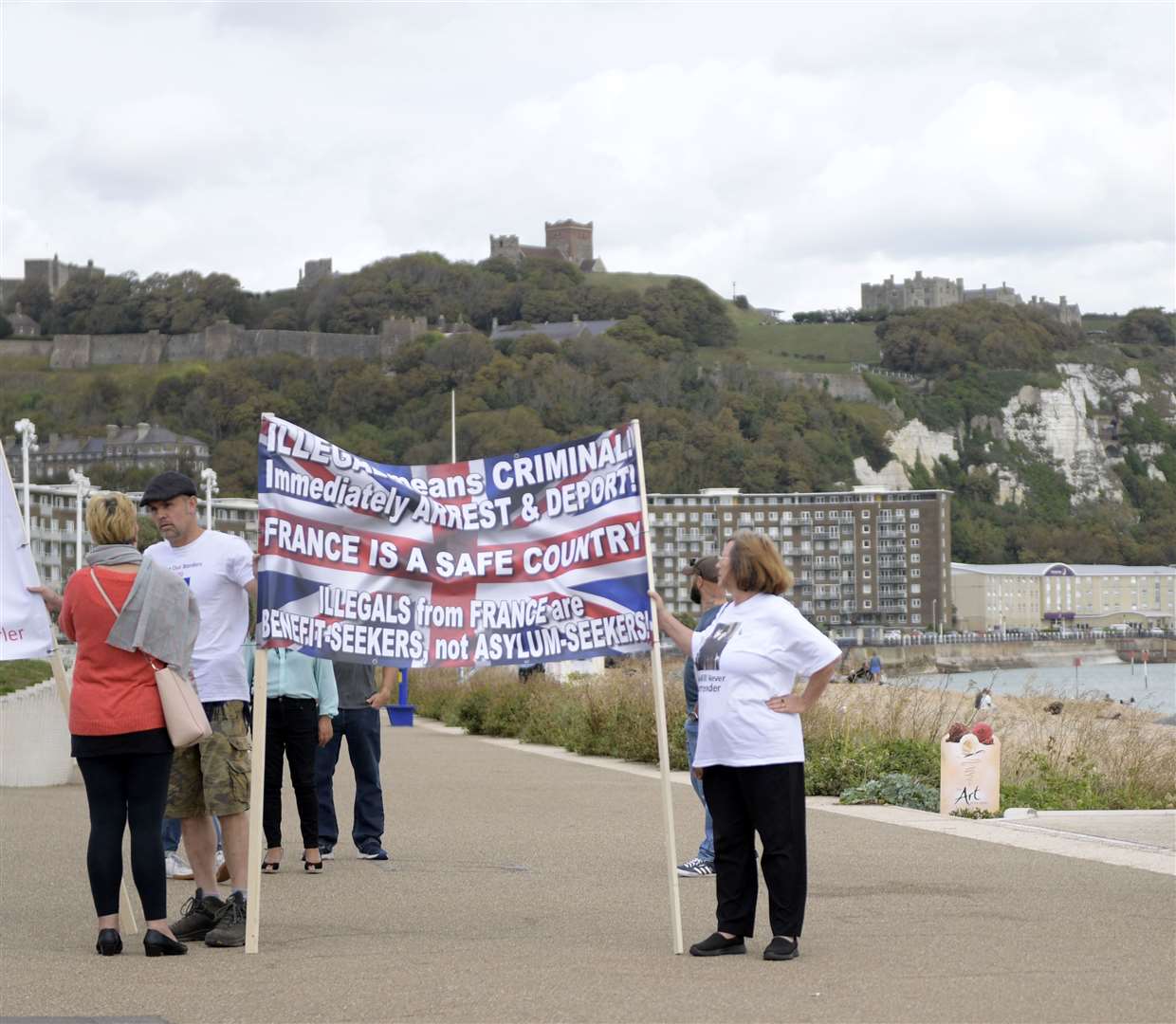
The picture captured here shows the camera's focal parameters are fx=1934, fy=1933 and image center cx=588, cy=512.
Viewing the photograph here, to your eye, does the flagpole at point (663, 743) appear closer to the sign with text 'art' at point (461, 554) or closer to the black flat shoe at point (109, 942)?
the sign with text 'art' at point (461, 554)

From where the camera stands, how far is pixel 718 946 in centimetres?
695

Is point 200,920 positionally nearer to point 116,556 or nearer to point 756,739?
point 116,556

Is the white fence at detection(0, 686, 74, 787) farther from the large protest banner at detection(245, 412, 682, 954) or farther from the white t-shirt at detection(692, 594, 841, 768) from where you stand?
the white t-shirt at detection(692, 594, 841, 768)

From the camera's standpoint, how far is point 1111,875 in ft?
29.1

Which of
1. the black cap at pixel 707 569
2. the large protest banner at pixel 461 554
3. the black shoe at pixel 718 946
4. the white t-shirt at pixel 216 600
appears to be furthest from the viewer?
the black cap at pixel 707 569

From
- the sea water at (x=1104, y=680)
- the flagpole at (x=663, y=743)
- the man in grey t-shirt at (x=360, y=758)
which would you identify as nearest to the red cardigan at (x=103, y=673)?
the flagpole at (x=663, y=743)

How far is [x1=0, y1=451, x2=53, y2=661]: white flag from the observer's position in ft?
24.9

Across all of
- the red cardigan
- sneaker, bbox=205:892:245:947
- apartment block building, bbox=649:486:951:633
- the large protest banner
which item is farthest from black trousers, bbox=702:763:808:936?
apartment block building, bbox=649:486:951:633

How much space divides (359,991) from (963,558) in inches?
6669

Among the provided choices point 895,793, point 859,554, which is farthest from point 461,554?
point 859,554

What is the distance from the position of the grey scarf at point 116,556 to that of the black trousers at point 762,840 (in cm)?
225

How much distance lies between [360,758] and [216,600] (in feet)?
8.23

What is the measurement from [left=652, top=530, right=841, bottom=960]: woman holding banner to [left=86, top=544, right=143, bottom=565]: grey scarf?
205 cm

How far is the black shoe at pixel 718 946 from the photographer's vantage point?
692cm
